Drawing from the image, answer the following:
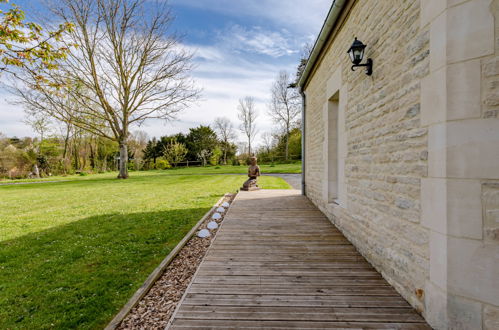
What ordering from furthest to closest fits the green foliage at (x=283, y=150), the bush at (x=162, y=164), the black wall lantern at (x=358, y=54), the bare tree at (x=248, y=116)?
the bare tree at (x=248, y=116) → the bush at (x=162, y=164) → the green foliage at (x=283, y=150) → the black wall lantern at (x=358, y=54)

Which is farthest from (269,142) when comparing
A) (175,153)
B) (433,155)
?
(433,155)

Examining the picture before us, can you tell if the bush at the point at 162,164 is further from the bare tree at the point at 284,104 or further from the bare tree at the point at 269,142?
the bare tree at the point at 284,104

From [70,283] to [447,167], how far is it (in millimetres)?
4222

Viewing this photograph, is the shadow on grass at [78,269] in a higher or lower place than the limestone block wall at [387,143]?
lower

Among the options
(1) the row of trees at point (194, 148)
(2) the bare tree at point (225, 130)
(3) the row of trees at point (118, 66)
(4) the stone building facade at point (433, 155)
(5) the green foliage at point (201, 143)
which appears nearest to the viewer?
(4) the stone building facade at point (433, 155)

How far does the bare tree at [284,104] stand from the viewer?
27877 millimetres

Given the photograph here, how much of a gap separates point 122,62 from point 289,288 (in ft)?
62.7

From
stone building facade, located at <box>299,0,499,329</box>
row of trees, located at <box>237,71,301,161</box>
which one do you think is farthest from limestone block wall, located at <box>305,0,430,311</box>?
row of trees, located at <box>237,71,301,161</box>

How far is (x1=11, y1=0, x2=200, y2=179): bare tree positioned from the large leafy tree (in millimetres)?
12644

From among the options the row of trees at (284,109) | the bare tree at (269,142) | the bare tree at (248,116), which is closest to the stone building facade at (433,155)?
the row of trees at (284,109)

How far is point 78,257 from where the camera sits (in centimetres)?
367

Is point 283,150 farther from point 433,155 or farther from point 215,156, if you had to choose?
point 433,155

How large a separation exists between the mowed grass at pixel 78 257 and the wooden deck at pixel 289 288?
99cm

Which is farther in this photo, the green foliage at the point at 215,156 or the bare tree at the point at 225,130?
the bare tree at the point at 225,130
